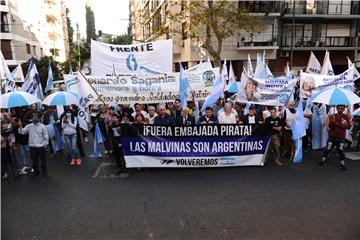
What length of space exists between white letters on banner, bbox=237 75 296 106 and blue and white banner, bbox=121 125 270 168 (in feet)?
4.42

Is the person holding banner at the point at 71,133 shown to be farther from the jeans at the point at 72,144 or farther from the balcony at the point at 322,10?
the balcony at the point at 322,10

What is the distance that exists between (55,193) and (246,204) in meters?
3.80

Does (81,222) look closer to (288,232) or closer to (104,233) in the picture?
(104,233)

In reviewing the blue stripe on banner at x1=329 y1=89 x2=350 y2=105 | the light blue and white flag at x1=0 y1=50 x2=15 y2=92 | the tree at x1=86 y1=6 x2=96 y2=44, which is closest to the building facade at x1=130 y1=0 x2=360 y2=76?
the light blue and white flag at x1=0 y1=50 x2=15 y2=92

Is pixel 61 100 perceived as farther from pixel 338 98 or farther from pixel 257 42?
pixel 257 42

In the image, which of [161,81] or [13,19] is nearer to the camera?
[161,81]

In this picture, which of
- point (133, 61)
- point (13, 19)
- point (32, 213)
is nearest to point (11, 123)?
point (32, 213)

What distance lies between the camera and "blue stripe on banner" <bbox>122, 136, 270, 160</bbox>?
800 centimetres

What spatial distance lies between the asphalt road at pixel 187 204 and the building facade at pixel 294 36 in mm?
21092

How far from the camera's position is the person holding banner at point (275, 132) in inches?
329

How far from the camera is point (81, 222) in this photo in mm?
5496

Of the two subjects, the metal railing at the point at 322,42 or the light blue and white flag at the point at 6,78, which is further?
the metal railing at the point at 322,42

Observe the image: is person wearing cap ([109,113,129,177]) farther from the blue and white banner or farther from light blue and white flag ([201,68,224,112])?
light blue and white flag ([201,68,224,112])

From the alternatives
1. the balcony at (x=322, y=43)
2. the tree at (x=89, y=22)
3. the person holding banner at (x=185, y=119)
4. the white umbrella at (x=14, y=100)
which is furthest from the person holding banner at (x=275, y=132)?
the tree at (x=89, y=22)
